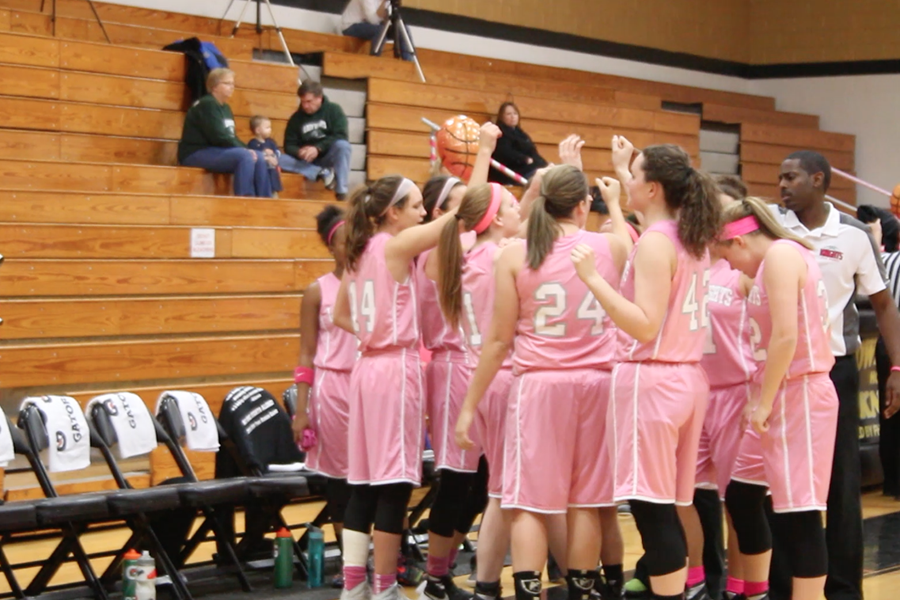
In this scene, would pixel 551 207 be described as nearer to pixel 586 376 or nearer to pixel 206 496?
pixel 586 376

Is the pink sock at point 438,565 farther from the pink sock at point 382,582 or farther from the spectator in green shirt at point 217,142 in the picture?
the spectator in green shirt at point 217,142

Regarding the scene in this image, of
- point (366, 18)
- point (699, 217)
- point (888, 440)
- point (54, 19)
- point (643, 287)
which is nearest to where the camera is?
point (643, 287)

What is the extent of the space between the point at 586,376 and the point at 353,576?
117 centimetres

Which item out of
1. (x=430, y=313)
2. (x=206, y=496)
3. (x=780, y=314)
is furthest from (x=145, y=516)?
(x=780, y=314)

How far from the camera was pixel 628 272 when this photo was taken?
11.8 ft

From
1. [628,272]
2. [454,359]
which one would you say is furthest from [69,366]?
[628,272]

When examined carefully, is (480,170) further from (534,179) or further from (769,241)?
(769,241)

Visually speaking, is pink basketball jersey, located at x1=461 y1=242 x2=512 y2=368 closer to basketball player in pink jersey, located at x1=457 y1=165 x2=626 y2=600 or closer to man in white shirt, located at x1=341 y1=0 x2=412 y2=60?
basketball player in pink jersey, located at x1=457 y1=165 x2=626 y2=600

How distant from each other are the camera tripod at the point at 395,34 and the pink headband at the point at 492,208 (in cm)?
665

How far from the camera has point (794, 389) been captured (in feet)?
11.8

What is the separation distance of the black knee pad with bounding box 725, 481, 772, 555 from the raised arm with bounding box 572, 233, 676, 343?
771 mm

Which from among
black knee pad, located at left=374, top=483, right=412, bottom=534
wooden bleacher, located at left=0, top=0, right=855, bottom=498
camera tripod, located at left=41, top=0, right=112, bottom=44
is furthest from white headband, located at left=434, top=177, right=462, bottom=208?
camera tripod, located at left=41, top=0, right=112, bottom=44

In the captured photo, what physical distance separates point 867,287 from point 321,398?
85.2 inches

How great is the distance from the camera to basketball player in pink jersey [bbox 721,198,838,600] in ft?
11.5
